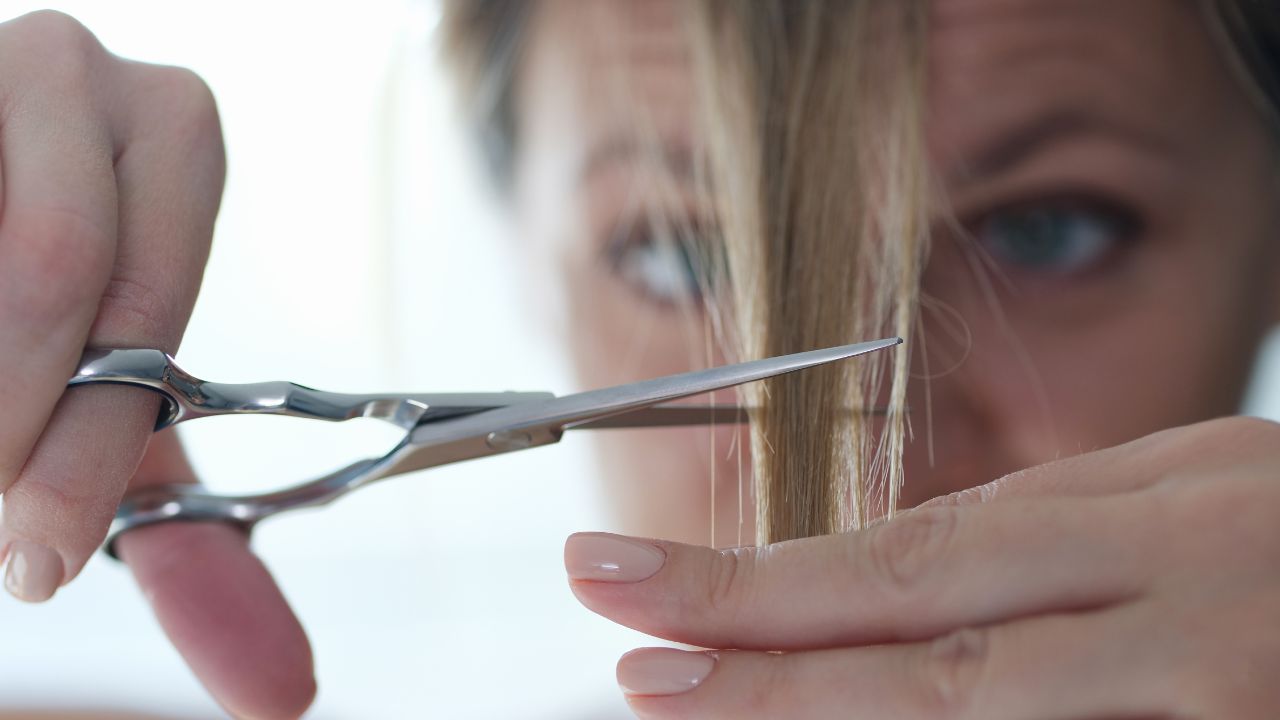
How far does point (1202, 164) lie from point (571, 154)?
76 cm

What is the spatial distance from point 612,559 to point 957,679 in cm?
18

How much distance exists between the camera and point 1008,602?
47 cm

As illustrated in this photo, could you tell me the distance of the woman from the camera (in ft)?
1.51

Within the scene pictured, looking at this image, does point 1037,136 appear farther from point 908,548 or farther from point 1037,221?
point 908,548

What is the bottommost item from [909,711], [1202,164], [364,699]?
[364,699]

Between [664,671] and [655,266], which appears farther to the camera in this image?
[655,266]

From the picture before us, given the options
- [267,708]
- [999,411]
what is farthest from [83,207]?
[999,411]

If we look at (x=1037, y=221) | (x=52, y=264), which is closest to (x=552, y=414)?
(x=52, y=264)

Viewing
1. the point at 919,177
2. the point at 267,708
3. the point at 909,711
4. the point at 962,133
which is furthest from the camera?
the point at 962,133

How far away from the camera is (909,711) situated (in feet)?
1.53

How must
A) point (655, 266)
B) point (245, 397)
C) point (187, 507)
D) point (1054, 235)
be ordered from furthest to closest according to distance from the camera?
point (655, 266)
point (1054, 235)
point (187, 507)
point (245, 397)

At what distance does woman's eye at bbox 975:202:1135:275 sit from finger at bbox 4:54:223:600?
0.88 metres

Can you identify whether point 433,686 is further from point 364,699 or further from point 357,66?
point 357,66

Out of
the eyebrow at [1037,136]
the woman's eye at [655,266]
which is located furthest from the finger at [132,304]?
the eyebrow at [1037,136]
